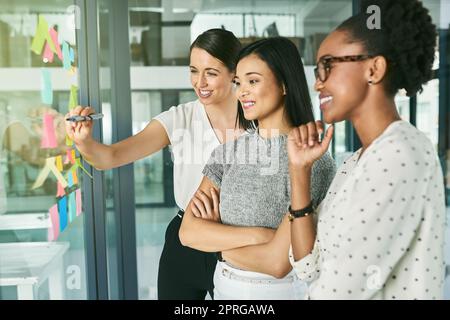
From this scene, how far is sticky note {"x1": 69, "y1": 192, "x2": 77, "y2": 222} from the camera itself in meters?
1.52

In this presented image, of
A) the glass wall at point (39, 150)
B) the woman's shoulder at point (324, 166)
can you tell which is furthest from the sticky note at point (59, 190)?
the woman's shoulder at point (324, 166)

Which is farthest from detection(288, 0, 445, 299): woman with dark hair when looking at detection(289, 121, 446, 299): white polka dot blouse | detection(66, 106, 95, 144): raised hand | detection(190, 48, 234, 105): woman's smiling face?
detection(66, 106, 95, 144): raised hand

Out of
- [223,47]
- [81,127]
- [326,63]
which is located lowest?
[81,127]

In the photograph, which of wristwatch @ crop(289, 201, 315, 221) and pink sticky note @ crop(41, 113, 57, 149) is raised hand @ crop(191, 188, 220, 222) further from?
pink sticky note @ crop(41, 113, 57, 149)

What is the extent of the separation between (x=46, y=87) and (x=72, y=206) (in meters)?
0.41

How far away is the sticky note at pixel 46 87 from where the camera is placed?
1468 mm

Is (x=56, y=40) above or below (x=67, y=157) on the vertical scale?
above

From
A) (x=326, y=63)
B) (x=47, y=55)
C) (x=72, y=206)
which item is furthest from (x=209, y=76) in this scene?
(x=72, y=206)

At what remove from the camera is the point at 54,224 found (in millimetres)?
1538

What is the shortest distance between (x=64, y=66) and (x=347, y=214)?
3.72 feet

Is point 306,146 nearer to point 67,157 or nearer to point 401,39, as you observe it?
point 401,39

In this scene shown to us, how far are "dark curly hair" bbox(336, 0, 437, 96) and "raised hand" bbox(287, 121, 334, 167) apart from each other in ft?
0.51

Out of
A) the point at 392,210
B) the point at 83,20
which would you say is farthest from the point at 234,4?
the point at 392,210

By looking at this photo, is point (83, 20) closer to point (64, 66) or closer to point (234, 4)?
point (64, 66)
